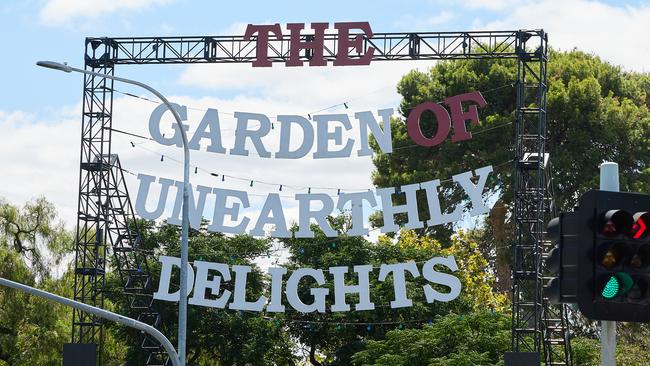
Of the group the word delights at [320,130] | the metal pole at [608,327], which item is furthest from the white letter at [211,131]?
the metal pole at [608,327]

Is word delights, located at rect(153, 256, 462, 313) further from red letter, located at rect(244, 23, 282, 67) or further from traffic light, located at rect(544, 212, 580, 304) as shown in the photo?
traffic light, located at rect(544, 212, 580, 304)

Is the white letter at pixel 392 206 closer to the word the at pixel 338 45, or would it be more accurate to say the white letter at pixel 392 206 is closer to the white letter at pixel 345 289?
the white letter at pixel 345 289

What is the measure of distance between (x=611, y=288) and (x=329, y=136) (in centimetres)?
2872

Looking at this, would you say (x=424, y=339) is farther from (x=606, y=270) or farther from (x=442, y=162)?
(x=606, y=270)

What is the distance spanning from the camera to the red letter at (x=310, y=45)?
35875mm

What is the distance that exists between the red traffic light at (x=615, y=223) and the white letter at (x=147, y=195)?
30.1 meters

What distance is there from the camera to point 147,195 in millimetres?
36781

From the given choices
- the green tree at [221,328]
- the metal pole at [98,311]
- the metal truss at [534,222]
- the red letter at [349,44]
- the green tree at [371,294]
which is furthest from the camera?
the green tree at [221,328]

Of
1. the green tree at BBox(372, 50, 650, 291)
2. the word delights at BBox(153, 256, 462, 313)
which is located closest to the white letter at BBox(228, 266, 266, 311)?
the word delights at BBox(153, 256, 462, 313)

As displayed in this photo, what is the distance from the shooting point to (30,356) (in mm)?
43719

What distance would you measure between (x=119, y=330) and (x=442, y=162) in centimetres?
1616

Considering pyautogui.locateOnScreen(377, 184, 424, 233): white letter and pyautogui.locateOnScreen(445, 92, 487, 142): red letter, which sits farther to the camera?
pyautogui.locateOnScreen(445, 92, 487, 142): red letter

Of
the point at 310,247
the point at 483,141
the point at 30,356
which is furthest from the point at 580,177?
the point at 30,356

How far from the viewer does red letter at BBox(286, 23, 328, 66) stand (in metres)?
35.9
